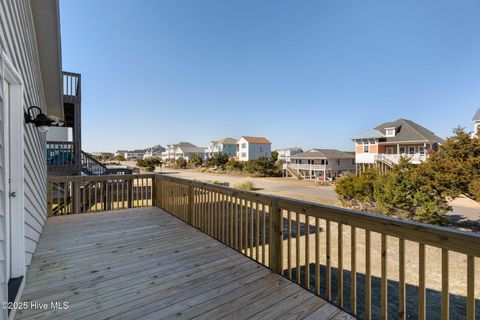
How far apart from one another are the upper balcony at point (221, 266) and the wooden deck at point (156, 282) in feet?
0.03

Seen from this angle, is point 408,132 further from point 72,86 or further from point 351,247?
point 72,86

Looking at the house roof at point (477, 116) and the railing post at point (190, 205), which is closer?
the railing post at point (190, 205)

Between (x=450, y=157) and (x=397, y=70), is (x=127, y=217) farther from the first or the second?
(x=397, y=70)

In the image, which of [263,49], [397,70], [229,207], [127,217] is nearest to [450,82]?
[397,70]

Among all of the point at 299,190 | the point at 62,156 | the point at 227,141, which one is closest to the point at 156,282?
the point at 62,156

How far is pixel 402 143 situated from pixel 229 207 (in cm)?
2410

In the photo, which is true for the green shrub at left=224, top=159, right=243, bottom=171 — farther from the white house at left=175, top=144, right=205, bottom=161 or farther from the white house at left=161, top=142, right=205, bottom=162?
the white house at left=175, top=144, right=205, bottom=161

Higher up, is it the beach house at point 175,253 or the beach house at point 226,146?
the beach house at point 226,146

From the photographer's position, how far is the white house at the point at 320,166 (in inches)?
1097

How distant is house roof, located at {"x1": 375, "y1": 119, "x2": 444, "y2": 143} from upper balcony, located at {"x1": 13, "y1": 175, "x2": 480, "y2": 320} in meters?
20.5

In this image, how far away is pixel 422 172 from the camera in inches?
378

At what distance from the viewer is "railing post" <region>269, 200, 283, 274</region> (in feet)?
8.48

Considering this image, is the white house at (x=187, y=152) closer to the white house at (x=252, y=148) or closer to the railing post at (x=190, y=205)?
the white house at (x=252, y=148)

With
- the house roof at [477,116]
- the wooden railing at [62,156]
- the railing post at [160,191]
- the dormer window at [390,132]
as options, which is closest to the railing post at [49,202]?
the railing post at [160,191]
